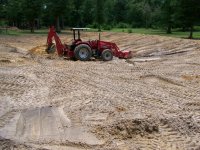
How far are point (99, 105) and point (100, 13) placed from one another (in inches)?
2253

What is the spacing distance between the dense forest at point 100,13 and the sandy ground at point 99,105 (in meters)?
18.3

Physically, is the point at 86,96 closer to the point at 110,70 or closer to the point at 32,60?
the point at 110,70

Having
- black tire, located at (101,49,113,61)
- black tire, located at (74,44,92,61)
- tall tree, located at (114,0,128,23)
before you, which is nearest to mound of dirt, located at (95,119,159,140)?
black tire, located at (74,44,92,61)

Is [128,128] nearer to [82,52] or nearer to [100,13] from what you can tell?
[82,52]

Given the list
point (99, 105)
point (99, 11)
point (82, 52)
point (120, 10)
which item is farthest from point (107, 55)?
point (120, 10)

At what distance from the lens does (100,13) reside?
68.1 metres

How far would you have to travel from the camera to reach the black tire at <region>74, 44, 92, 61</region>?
2228 centimetres

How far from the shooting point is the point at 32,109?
458 inches

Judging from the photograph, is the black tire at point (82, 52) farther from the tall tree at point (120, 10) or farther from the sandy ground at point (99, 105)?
the tall tree at point (120, 10)

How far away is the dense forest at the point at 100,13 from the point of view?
38656 mm

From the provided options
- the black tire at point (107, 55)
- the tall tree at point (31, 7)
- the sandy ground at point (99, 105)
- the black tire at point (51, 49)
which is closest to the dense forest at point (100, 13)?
the tall tree at point (31, 7)

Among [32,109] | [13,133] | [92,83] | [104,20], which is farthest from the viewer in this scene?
[104,20]

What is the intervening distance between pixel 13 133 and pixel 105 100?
388 cm

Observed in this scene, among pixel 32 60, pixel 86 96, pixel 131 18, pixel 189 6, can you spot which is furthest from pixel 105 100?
pixel 131 18
